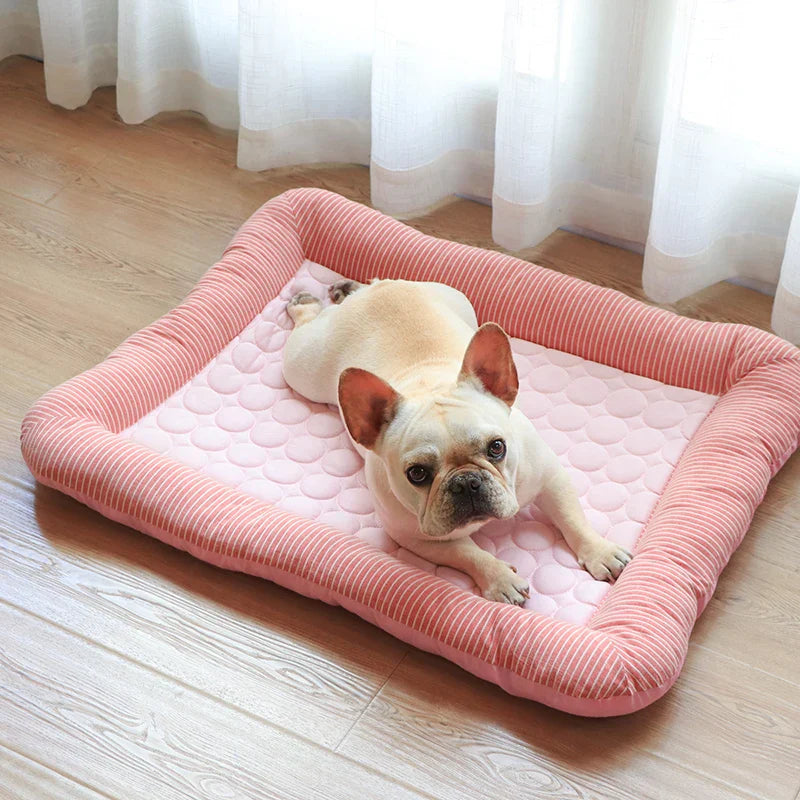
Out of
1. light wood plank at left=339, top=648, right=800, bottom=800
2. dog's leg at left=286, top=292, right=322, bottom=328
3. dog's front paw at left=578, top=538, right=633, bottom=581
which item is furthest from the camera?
dog's leg at left=286, top=292, right=322, bottom=328

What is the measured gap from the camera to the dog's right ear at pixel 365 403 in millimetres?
1831

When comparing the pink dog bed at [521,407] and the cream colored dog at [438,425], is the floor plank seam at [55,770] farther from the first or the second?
the cream colored dog at [438,425]

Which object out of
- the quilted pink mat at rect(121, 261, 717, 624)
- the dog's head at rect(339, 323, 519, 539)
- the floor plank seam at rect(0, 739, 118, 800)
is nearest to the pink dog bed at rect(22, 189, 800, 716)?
the quilted pink mat at rect(121, 261, 717, 624)

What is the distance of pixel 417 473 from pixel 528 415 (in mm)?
480

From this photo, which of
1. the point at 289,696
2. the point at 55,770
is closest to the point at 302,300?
the point at 289,696

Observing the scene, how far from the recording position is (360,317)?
221cm

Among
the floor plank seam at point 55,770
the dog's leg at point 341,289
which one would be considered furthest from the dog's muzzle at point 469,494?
the dog's leg at point 341,289

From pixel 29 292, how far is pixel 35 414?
53cm

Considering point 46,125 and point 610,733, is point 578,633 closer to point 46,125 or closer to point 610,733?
point 610,733

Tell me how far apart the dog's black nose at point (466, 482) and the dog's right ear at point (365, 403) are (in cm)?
15

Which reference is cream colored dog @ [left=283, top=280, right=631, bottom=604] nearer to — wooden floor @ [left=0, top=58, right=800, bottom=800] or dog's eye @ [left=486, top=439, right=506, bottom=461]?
dog's eye @ [left=486, top=439, right=506, bottom=461]

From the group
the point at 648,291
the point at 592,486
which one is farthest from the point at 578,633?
the point at 648,291

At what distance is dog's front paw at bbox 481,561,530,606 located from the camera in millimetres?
1929

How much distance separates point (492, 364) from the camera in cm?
189
